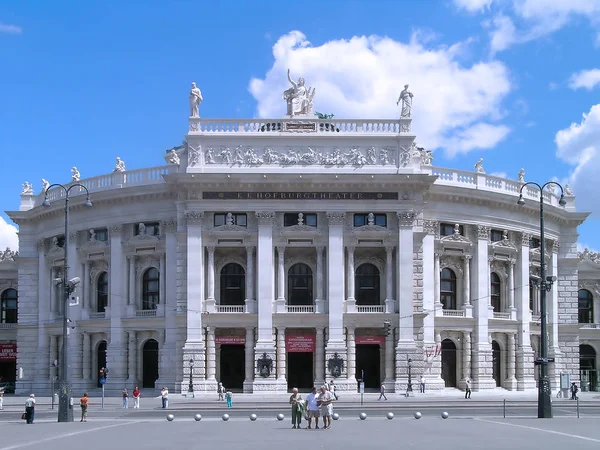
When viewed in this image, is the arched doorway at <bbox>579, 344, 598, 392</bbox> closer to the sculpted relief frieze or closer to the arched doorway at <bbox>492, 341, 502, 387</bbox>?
the arched doorway at <bbox>492, 341, 502, 387</bbox>

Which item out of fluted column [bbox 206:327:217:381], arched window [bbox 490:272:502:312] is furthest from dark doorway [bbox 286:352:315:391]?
arched window [bbox 490:272:502:312]

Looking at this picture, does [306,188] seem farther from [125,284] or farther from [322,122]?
[125,284]

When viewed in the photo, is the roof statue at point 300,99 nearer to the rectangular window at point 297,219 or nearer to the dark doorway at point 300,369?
the rectangular window at point 297,219

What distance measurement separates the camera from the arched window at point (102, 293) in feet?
259

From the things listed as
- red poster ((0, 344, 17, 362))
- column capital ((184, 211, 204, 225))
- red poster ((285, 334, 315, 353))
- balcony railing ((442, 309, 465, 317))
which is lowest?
red poster ((0, 344, 17, 362))

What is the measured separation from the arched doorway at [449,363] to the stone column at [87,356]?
28049mm

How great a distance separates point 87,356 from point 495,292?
33.4 metres

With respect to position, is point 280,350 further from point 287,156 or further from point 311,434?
point 311,434

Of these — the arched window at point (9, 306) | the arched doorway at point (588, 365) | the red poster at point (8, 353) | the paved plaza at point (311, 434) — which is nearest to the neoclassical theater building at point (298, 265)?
the red poster at point (8, 353)

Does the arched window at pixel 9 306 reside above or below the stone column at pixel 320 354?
above

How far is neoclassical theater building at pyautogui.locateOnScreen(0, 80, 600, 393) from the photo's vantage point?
71.3 metres

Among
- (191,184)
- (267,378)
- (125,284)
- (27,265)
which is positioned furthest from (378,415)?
(27,265)

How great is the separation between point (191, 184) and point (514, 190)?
1089 inches

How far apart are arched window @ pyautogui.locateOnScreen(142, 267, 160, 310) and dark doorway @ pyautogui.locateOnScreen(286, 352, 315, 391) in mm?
11906
